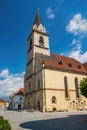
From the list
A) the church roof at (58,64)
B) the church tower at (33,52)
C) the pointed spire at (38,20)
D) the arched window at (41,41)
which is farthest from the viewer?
the pointed spire at (38,20)

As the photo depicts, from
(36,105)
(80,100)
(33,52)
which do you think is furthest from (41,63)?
(80,100)

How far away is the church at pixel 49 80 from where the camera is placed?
30.9 m

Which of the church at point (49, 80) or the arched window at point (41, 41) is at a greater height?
the arched window at point (41, 41)

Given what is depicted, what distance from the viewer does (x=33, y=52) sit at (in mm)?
37562

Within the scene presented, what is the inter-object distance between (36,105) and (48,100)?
13.5 ft

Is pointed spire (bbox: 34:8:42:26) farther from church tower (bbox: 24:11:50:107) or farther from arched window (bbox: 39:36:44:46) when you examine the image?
arched window (bbox: 39:36:44:46)

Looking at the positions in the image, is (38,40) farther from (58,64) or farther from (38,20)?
(58,64)

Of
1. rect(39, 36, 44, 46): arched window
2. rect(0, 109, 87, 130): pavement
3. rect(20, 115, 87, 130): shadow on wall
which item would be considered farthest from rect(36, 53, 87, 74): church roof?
rect(20, 115, 87, 130): shadow on wall

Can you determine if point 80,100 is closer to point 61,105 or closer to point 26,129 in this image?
point 61,105

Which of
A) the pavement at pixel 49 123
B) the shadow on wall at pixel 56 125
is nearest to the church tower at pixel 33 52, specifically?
the pavement at pixel 49 123

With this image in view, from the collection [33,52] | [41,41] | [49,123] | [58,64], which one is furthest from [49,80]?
[49,123]

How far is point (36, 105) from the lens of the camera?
32781mm

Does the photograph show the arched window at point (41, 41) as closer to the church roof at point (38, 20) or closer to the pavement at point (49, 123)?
the church roof at point (38, 20)

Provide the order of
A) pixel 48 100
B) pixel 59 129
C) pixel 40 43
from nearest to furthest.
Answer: pixel 59 129
pixel 48 100
pixel 40 43
